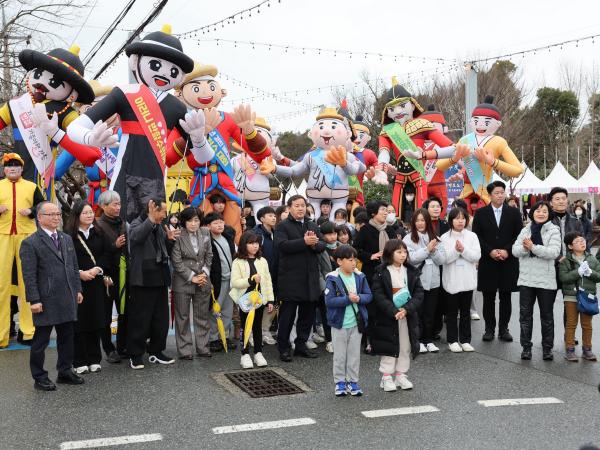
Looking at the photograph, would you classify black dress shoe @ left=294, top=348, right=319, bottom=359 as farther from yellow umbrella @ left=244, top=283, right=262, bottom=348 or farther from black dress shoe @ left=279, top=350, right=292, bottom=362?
yellow umbrella @ left=244, top=283, right=262, bottom=348

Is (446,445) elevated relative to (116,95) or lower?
lower

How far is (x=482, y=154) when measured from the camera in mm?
9336

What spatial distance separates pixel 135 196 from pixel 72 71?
1.73 m

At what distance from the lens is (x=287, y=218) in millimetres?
6555

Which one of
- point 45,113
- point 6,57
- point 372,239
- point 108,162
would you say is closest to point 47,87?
point 45,113

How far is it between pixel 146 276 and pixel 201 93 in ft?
11.2

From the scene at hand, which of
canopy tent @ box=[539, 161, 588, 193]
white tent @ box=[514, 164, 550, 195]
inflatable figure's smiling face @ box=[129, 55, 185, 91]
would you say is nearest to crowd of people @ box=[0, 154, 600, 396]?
inflatable figure's smiling face @ box=[129, 55, 185, 91]

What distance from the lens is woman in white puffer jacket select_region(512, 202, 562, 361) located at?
6367 mm

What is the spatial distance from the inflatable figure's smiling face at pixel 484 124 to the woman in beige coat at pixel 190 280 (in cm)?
525

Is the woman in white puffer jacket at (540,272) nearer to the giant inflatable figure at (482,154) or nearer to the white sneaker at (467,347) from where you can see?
the white sneaker at (467,347)

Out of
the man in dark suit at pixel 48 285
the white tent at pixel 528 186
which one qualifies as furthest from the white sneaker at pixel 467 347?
the white tent at pixel 528 186

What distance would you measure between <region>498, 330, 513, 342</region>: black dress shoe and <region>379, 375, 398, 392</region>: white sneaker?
7.73 ft

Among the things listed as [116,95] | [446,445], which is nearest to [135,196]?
[116,95]

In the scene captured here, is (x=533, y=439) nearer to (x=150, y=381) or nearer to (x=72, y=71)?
(x=150, y=381)
